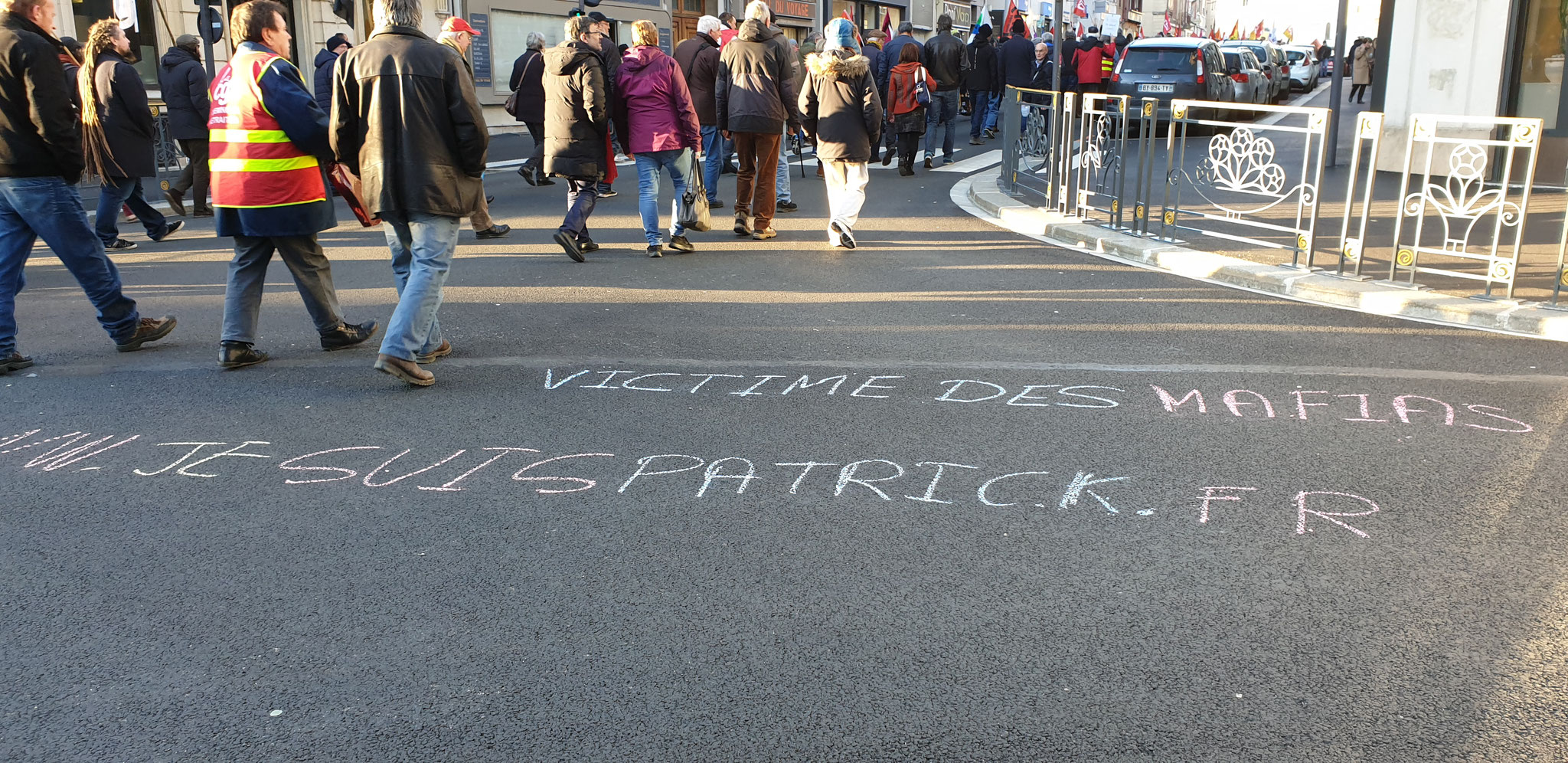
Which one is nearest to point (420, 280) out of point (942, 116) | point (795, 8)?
point (942, 116)

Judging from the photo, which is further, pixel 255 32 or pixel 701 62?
pixel 701 62

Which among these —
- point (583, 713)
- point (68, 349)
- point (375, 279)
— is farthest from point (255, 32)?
point (583, 713)

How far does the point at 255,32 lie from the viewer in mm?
5730

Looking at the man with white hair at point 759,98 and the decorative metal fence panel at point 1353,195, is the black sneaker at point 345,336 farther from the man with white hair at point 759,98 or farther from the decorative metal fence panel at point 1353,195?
the decorative metal fence panel at point 1353,195

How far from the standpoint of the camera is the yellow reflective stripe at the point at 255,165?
19.2 ft

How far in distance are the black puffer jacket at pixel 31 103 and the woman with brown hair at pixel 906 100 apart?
9671 mm

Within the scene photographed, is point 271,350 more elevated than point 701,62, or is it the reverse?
point 701,62

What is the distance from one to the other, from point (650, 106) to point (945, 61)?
27.1 ft

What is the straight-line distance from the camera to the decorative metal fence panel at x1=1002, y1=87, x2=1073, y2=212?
36.8 feet

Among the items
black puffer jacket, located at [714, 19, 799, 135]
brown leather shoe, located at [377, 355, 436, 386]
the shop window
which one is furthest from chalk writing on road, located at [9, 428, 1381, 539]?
the shop window

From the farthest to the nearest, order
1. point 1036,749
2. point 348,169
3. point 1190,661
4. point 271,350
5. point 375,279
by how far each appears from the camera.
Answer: point 375,279 < point 271,350 < point 348,169 < point 1190,661 < point 1036,749

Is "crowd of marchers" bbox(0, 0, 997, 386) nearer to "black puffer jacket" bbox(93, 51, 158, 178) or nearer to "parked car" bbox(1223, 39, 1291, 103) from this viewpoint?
"black puffer jacket" bbox(93, 51, 158, 178)

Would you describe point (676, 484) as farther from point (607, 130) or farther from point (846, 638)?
point (607, 130)

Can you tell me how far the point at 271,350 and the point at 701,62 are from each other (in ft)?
19.4
